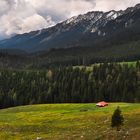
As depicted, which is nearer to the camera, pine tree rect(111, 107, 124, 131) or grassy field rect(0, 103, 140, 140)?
pine tree rect(111, 107, 124, 131)

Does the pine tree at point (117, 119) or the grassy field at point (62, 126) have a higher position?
the pine tree at point (117, 119)

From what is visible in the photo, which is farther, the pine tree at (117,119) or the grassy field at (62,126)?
the grassy field at (62,126)

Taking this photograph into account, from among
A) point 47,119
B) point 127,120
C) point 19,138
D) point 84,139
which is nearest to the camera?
point 84,139

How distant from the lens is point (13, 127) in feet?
311

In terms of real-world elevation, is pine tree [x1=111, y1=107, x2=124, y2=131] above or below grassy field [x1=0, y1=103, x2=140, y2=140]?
above

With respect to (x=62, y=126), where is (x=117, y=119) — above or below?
above

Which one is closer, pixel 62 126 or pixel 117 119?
pixel 117 119

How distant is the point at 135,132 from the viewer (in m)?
59.8

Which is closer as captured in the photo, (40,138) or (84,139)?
(84,139)

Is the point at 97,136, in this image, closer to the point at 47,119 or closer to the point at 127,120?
the point at 127,120

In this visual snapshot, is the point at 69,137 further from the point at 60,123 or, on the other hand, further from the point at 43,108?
the point at 43,108

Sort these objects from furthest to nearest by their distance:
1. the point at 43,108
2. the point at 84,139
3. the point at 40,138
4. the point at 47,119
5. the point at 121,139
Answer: the point at 43,108
the point at 47,119
the point at 40,138
the point at 84,139
the point at 121,139

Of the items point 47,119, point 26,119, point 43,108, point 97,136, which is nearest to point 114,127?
point 97,136

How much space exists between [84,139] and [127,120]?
2521 cm
